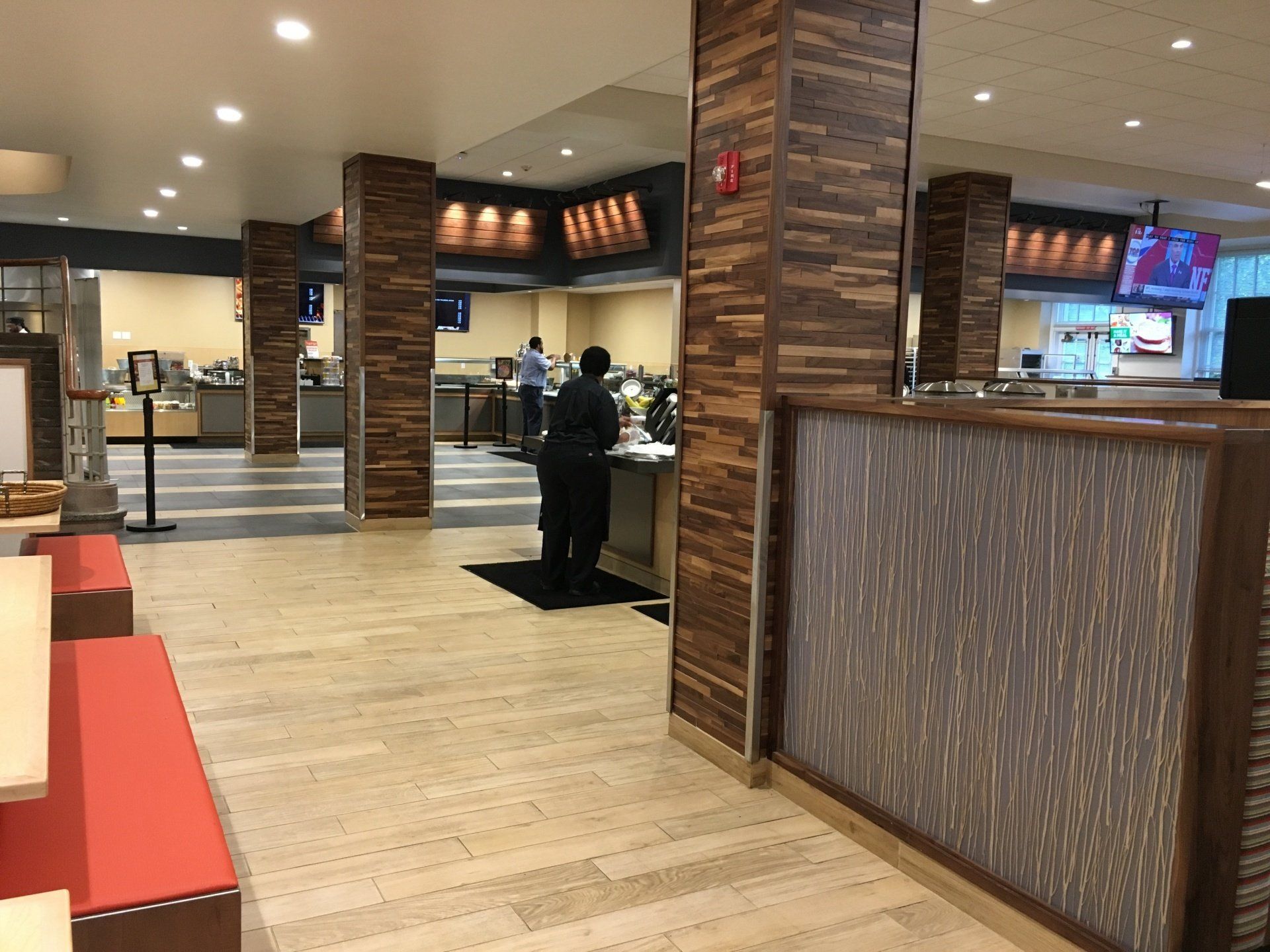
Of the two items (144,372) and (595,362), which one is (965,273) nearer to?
(595,362)

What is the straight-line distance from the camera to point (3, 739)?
1365 millimetres

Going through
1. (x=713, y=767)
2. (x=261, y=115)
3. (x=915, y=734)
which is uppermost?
(x=261, y=115)

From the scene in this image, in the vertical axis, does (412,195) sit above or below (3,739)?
above

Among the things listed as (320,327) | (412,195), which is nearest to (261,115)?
(412,195)

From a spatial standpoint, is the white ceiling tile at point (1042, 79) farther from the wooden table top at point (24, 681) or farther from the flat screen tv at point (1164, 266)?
the wooden table top at point (24, 681)

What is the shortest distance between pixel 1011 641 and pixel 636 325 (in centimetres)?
1374

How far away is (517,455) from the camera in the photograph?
13.7 metres

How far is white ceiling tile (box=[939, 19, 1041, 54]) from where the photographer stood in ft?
18.4

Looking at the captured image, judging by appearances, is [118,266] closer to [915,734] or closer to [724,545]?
[724,545]

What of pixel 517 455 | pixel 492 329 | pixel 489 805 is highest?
pixel 492 329

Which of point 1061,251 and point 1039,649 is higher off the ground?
point 1061,251

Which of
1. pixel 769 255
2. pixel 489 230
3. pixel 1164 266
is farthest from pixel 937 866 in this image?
pixel 489 230

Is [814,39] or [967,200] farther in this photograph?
[967,200]

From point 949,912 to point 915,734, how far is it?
455 mm
